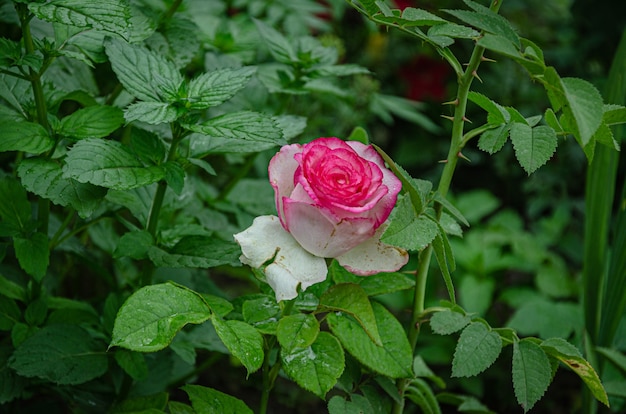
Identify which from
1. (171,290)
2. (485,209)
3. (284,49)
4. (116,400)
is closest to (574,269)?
(485,209)

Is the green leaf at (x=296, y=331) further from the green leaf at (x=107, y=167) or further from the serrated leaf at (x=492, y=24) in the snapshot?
the serrated leaf at (x=492, y=24)

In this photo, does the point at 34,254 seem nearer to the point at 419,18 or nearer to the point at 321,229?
the point at 321,229

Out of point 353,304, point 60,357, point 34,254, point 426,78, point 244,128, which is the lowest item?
point 426,78

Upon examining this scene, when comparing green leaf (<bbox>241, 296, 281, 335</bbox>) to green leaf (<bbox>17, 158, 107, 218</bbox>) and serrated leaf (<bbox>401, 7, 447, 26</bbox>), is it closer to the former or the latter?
green leaf (<bbox>17, 158, 107, 218</bbox>)

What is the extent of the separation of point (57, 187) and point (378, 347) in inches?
15.0

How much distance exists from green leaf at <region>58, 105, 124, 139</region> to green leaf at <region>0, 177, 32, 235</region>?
0.12 metres

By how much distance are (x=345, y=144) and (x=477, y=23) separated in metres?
0.17

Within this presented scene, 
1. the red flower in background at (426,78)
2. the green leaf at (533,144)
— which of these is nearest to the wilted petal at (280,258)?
the green leaf at (533,144)

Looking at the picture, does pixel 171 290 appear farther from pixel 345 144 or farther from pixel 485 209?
pixel 485 209

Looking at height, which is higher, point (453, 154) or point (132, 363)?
point (453, 154)

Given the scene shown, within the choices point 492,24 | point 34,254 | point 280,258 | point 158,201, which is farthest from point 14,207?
point 492,24

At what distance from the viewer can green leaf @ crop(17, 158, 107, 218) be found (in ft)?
2.45

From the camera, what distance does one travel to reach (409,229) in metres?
0.66

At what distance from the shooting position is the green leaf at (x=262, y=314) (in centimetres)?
74
